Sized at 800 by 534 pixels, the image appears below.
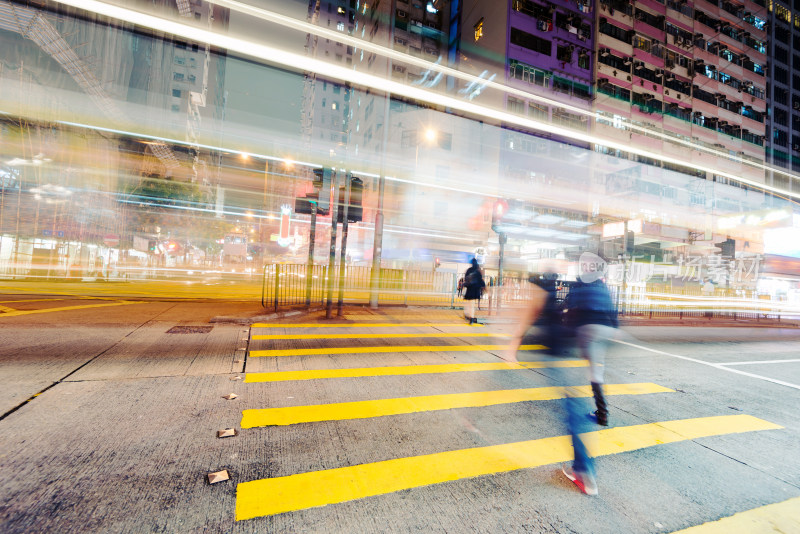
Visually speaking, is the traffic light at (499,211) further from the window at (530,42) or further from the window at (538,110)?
the window at (530,42)

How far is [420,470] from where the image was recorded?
2.74m

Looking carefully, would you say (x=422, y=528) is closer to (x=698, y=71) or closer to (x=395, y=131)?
(x=395, y=131)

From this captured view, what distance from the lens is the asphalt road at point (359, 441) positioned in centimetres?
223

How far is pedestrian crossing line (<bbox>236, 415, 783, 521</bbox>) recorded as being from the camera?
232 centimetres

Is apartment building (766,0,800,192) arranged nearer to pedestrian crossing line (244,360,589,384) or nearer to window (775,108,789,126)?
window (775,108,789,126)

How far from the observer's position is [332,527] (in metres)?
2.08

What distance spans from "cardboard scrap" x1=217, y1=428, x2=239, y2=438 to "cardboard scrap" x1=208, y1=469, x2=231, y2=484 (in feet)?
1.82

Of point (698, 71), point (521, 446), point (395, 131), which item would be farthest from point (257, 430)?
point (698, 71)

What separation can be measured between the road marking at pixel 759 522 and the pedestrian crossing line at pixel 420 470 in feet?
2.51

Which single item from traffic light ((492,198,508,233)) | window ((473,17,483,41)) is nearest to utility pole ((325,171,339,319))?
traffic light ((492,198,508,233))

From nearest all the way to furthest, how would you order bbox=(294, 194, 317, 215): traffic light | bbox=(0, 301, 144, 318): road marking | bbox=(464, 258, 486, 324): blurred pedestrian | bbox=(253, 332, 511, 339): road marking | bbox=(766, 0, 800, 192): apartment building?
1. bbox=(253, 332, 511, 339): road marking
2. bbox=(0, 301, 144, 318): road marking
3. bbox=(464, 258, 486, 324): blurred pedestrian
4. bbox=(294, 194, 317, 215): traffic light
5. bbox=(766, 0, 800, 192): apartment building

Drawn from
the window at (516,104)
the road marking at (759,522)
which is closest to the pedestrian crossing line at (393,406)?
the road marking at (759,522)

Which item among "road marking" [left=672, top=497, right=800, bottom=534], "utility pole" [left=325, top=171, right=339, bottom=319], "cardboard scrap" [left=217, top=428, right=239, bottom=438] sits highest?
"utility pole" [left=325, top=171, right=339, bottom=319]

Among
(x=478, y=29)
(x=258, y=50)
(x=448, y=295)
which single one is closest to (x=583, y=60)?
(x=478, y=29)
